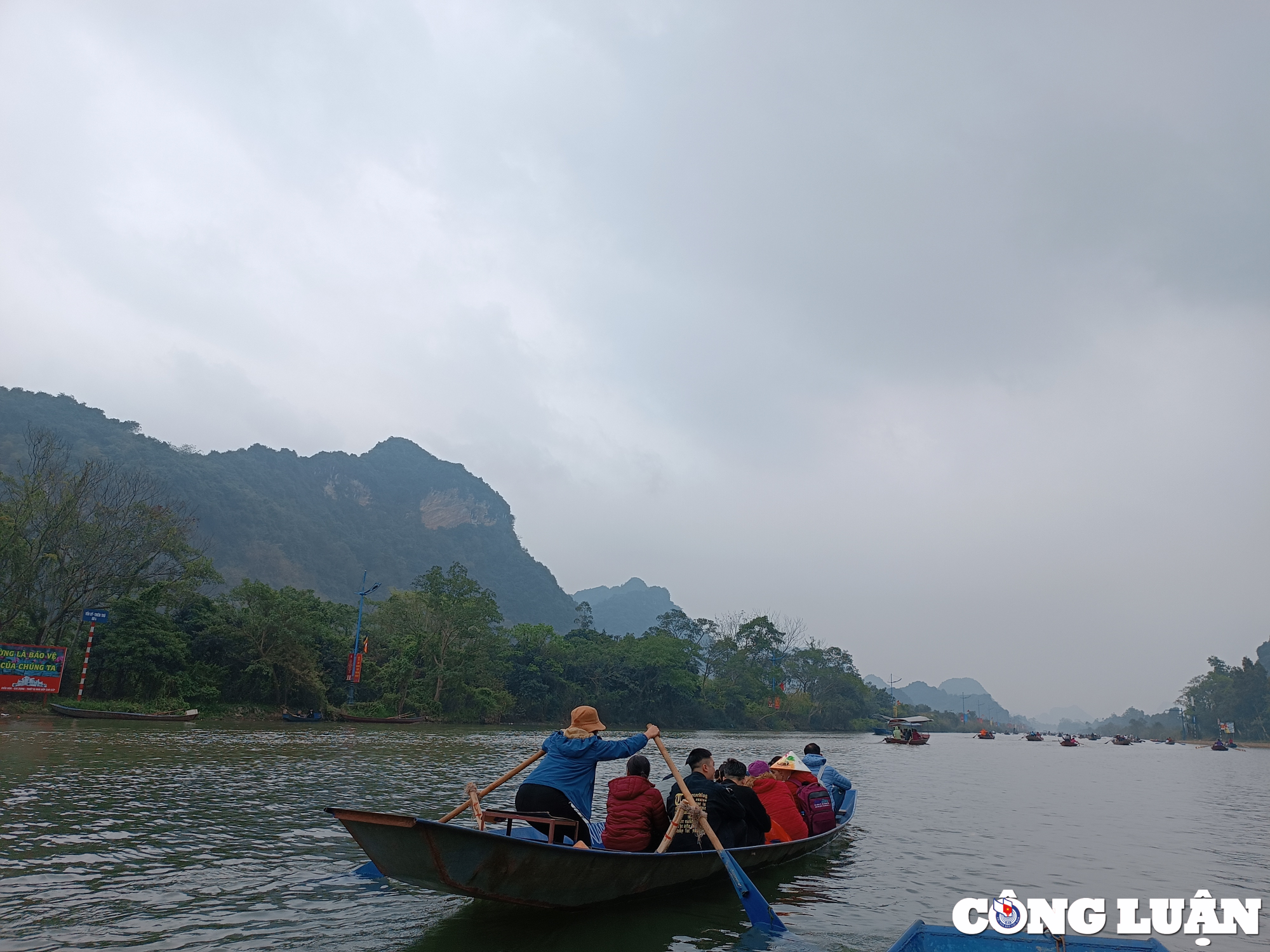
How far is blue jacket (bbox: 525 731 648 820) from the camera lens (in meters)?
7.28

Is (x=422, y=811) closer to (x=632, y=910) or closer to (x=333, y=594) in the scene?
(x=632, y=910)

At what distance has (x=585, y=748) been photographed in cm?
732

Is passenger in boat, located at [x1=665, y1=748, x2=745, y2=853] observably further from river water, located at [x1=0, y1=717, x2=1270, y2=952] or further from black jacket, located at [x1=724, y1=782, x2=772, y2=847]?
river water, located at [x1=0, y1=717, x2=1270, y2=952]

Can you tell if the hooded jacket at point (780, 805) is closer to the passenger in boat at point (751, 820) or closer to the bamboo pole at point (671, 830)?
the passenger in boat at point (751, 820)

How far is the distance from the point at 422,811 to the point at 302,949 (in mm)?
6316

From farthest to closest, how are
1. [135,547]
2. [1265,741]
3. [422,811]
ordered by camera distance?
[1265,741] → [135,547] → [422,811]

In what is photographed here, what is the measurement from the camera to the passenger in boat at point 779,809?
914 centimetres

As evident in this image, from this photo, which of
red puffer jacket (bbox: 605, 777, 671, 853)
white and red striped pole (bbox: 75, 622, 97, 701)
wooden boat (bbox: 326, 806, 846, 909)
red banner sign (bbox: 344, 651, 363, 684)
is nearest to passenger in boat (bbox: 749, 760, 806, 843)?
red puffer jacket (bbox: 605, 777, 671, 853)

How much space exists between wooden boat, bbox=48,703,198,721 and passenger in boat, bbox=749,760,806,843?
1114 inches

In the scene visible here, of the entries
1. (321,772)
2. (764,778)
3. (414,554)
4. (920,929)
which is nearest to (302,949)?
(920,929)

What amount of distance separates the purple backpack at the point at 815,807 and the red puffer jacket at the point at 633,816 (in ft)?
10.1

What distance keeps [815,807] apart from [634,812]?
151 inches

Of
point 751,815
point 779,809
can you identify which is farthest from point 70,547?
point 751,815

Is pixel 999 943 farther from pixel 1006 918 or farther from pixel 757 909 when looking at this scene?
pixel 757 909
